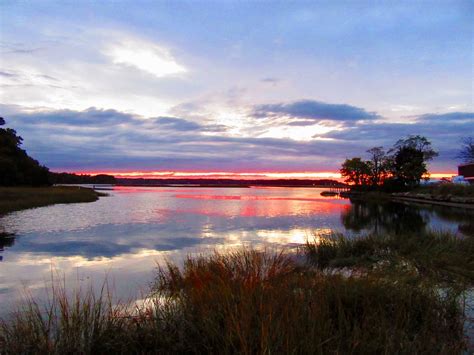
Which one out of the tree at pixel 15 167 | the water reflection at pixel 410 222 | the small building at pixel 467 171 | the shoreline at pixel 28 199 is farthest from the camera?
the small building at pixel 467 171

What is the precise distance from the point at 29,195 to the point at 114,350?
145ft

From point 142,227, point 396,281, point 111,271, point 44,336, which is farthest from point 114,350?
point 142,227

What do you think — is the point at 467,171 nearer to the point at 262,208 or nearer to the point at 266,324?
the point at 262,208

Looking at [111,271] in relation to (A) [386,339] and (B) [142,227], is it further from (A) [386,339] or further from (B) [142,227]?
(B) [142,227]

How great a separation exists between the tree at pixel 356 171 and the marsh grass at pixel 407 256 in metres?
73.9

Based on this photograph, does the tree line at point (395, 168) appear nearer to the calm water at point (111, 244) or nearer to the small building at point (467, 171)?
the small building at point (467, 171)

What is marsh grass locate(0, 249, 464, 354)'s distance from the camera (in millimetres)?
4348

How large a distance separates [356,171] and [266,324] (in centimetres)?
8790

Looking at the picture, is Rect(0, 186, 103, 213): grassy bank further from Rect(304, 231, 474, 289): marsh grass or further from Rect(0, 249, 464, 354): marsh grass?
Rect(0, 249, 464, 354): marsh grass

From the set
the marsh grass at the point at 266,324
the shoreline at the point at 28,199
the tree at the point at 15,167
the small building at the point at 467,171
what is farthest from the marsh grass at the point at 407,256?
the small building at the point at 467,171

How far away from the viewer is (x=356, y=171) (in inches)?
3460

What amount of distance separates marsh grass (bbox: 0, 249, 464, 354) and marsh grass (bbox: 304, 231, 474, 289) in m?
2.68

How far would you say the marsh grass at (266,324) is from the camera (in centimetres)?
435

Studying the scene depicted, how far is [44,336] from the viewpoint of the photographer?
4906 mm
